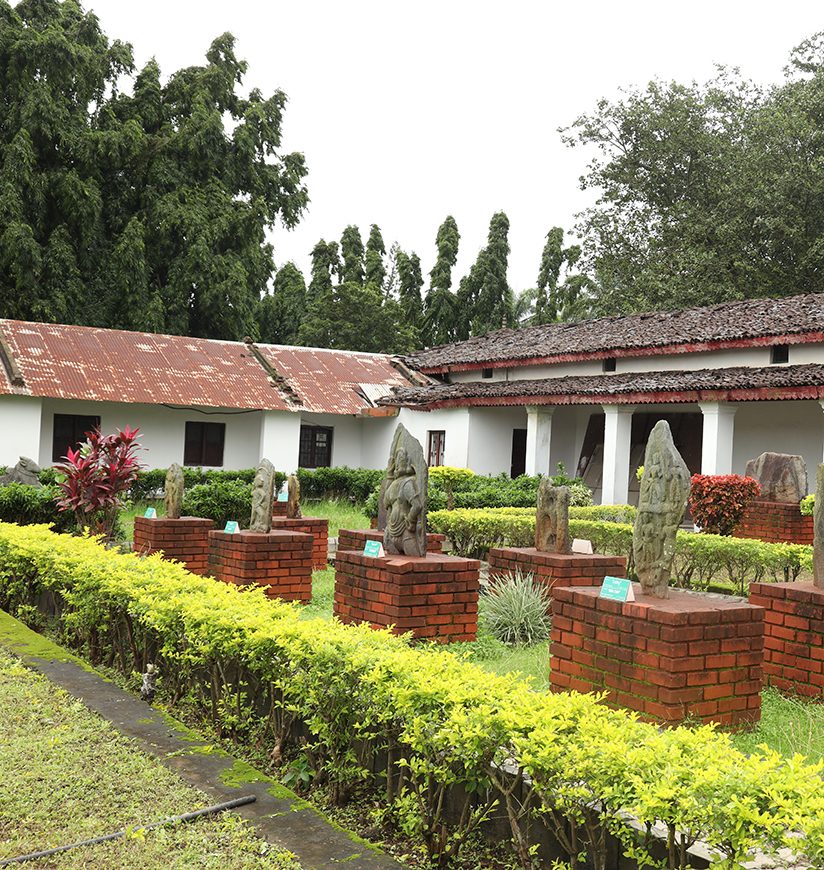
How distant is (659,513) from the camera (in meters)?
5.31

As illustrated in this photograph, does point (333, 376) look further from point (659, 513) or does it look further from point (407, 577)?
point (659, 513)

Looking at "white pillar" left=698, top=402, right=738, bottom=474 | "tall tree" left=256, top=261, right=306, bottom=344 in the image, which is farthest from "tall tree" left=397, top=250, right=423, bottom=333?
"white pillar" left=698, top=402, right=738, bottom=474

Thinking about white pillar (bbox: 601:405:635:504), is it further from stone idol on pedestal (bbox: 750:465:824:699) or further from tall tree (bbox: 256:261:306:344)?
tall tree (bbox: 256:261:306:344)

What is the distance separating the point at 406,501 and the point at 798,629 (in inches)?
115

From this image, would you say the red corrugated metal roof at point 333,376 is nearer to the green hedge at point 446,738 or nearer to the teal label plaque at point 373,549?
the teal label plaque at point 373,549

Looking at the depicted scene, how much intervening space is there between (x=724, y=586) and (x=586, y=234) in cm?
2772

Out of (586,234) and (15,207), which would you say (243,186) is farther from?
(586,234)

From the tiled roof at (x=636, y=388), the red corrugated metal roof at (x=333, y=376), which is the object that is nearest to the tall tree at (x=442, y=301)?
the red corrugated metal roof at (x=333, y=376)

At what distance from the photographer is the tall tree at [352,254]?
131 ft

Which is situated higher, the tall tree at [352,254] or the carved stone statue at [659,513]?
the tall tree at [352,254]

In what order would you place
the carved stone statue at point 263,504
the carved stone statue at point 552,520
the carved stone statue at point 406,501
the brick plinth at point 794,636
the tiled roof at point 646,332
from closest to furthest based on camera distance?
1. the brick plinth at point 794,636
2. the carved stone statue at point 406,501
3. the carved stone statue at point 552,520
4. the carved stone statue at point 263,504
5. the tiled roof at point 646,332

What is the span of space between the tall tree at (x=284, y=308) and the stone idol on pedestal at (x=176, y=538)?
81.2 feet

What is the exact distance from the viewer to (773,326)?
1811 cm

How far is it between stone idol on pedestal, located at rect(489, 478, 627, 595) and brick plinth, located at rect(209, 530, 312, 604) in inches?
73.6
